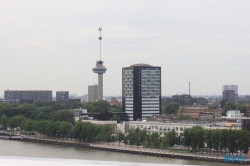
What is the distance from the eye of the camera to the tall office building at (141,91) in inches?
1236

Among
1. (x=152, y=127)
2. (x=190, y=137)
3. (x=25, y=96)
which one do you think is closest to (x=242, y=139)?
(x=190, y=137)

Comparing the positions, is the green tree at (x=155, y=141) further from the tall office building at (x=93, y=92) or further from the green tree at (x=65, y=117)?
the tall office building at (x=93, y=92)

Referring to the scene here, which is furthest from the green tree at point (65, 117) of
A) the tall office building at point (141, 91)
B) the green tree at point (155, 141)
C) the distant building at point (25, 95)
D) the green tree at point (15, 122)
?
the distant building at point (25, 95)

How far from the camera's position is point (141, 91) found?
3172 cm

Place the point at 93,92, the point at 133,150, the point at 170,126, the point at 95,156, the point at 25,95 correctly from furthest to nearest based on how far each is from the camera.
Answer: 1. the point at 93,92
2. the point at 25,95
3. the point at 170,126
4. the point at 133,150
5. the point at 95,156

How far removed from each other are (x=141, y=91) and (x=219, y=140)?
50.5 feet

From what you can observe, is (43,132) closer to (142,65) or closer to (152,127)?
(152,127)

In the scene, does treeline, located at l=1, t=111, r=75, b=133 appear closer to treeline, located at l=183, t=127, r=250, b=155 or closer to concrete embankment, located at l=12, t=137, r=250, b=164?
concrete embankment, located at l=12, t=137, r=250, b=164

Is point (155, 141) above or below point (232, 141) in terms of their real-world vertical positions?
below

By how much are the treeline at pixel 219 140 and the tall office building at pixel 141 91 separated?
44.5ft

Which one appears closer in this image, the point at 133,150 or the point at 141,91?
the point at 133,150

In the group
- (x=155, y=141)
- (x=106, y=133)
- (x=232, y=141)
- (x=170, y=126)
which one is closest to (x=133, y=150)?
(x=155, y=141)

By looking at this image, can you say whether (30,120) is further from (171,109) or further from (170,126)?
(171,109)

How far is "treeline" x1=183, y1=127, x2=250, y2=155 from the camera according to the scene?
1611cm
